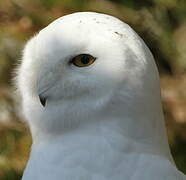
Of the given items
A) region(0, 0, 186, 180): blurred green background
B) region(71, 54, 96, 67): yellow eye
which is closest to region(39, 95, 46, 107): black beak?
region(71, 54, 96, 67): yellow eye

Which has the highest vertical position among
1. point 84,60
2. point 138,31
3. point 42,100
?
point 84,60

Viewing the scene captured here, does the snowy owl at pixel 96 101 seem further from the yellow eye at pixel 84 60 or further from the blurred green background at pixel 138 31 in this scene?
the blurred green background at pixel 138 31

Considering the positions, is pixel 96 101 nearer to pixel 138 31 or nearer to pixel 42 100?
pixel 42 100

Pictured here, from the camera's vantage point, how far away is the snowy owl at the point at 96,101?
1.98m

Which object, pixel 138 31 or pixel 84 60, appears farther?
pixel 138 31

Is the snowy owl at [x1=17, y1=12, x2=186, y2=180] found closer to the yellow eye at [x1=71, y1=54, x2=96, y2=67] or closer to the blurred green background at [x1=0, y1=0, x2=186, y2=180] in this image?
the yellow eye at [x1=71, y1=54, x2=96, y2=67]

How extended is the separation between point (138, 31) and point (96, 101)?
206 centimetres

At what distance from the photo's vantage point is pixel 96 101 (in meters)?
2.04

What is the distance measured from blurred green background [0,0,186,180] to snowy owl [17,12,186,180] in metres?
1.74

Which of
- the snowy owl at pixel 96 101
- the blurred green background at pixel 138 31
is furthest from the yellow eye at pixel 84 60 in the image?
the blurred green background at pixel 138 31

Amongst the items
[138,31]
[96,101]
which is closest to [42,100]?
[96,101]

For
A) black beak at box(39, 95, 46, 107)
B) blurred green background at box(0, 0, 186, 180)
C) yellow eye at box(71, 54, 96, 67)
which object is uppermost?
yellow eye at box(71, 54, 96, 67)

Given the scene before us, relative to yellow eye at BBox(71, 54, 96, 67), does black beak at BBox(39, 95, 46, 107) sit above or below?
below

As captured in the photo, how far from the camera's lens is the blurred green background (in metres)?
3.90
